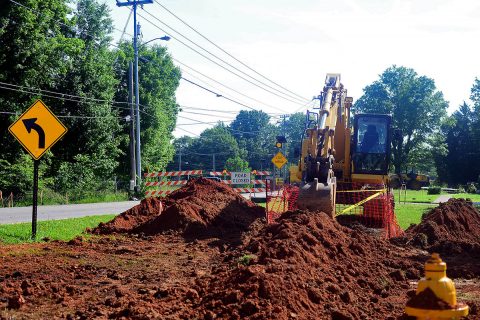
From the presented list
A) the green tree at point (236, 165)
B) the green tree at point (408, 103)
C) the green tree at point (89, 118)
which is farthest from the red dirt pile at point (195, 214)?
the green tree at point (236, 165)

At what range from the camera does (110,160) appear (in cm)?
4334

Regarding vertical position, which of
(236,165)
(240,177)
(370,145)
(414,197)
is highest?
(236,165)

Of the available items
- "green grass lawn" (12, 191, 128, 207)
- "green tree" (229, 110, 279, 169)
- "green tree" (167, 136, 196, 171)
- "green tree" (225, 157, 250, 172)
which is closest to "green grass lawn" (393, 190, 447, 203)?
"green grass lawn" (12, 191, 128, 207)

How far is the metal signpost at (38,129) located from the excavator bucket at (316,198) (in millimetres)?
5983

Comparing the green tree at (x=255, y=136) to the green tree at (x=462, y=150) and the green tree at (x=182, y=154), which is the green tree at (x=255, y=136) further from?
the green tree at (x=462, y=150)

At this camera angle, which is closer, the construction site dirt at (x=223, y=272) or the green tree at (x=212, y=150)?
the construction site dirt at (x=223, y=272)

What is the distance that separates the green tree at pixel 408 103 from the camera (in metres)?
84.0

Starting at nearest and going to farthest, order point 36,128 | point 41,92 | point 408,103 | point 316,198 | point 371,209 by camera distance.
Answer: point 36,128 < point 316,198 < point 371,209 < point 41,92 < point 408,103

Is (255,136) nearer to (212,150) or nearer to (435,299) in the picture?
(212,150)

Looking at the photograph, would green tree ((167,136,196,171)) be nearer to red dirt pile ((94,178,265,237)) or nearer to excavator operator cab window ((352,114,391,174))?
red dirt pile ((94,178,265,237))

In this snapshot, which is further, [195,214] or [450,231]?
[195,214]

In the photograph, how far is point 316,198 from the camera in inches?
572

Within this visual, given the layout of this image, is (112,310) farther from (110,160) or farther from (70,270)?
(110,160)

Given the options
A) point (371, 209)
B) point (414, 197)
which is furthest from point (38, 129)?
point (414, 197)
